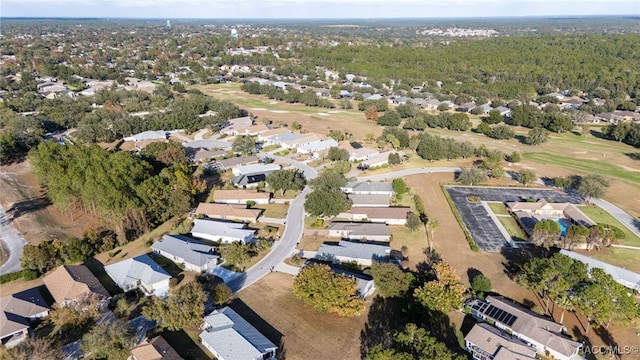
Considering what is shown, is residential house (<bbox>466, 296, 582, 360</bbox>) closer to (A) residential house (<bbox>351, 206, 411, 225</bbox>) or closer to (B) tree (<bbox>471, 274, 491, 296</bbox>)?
(B) tree (<bbox>471, 274, 491, 296</bbox>)

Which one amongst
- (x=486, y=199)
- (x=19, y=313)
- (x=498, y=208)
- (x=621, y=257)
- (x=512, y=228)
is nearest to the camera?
(x=19, y=313)

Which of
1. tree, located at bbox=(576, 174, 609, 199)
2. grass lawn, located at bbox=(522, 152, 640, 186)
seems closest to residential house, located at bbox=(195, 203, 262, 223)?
tree, located at bbox=(576, 174, 609, 199)

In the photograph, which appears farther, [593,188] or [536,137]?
[536,137]

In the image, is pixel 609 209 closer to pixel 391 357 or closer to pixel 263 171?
pixel 391 357

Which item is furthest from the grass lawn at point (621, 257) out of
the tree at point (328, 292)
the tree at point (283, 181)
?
the tree at point (283, 181)

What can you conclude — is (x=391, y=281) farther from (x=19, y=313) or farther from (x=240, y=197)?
(x=19, y=313)

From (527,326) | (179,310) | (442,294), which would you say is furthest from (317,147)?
(527,326)

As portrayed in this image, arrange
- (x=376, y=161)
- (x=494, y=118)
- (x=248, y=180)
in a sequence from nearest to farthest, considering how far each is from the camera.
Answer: (x=248, y=180) < (x=376, y=161) < (x=494, y=118)

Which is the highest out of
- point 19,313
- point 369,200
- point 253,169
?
point 19,313

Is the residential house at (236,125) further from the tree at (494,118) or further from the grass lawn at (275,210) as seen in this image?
the tree at (494,118)
